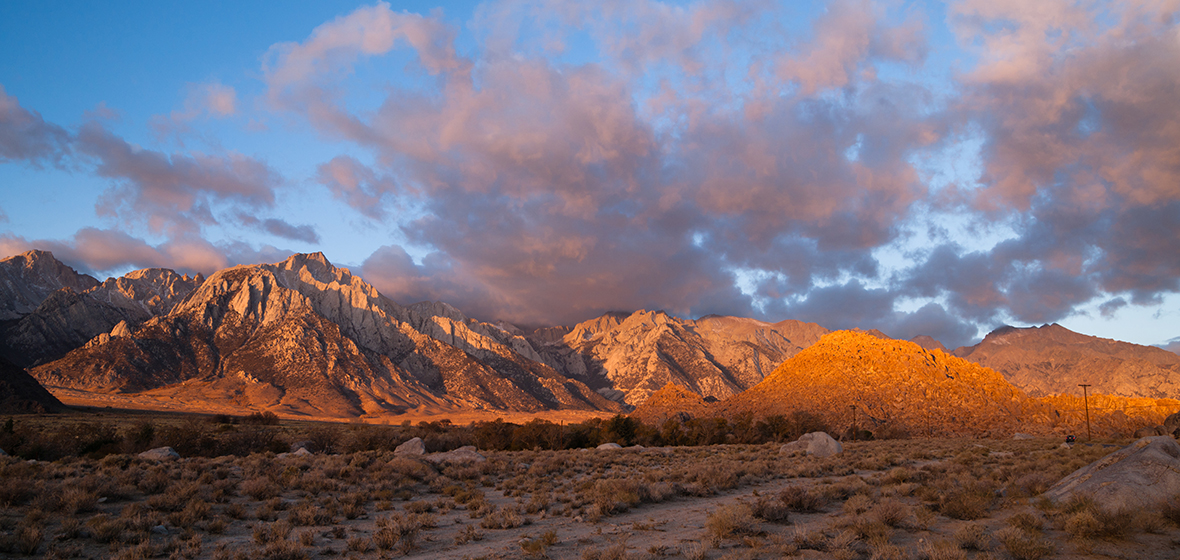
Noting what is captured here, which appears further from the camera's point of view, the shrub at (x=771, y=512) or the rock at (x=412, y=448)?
the rock at (x=412, y=448)

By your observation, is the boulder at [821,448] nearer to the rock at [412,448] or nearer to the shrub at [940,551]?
the rock at [412,448]

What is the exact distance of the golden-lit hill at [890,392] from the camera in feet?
249

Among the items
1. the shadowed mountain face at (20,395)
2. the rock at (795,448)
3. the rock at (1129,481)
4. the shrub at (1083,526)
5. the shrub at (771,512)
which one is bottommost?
the shadowed mountain face at (20,395)

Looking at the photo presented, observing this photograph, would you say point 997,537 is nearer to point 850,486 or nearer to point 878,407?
point 850,486

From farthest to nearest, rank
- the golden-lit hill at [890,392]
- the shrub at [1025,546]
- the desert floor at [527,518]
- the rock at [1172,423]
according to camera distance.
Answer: the golden-lit hill at [890,392] → the rock at [1172,423] → the desert floor at [527,518] → the shrub at [1025,546]

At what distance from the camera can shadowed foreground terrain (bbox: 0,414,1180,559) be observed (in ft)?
38.5

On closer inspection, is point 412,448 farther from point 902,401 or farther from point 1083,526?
point 902,401

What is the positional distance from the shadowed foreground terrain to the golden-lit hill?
58.3 meters

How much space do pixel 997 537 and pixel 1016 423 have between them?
262 ft

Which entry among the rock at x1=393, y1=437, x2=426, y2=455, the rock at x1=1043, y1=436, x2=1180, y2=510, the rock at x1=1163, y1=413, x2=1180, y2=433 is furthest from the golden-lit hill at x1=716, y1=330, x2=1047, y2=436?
the rock at x1=1043, y1=436, x2=1180, y2=510

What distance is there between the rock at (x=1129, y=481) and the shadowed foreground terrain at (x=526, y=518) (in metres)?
0.69

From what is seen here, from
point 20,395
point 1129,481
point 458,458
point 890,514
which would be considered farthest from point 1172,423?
point 20,395

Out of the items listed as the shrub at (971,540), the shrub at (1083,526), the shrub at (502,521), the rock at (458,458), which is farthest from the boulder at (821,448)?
the shrub at (502,521)

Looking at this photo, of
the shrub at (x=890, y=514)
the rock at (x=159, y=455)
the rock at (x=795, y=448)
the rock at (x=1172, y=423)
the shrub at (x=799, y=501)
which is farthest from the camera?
the rock at (x=1172, y=423)
